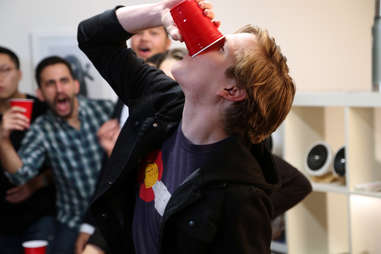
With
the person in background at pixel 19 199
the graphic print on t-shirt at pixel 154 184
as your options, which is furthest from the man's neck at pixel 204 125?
the person in background at pixel 19 199

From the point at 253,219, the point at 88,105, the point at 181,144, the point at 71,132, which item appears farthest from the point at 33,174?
the point at 253,219

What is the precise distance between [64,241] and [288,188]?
6.02ft

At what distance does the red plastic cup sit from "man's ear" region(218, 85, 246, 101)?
0.11 m

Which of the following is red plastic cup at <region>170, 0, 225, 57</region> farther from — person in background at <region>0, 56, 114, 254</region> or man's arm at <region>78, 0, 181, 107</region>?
person in background at <region>0, 56, 114, 254</region>

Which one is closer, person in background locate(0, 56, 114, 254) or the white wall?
person in background locate(0, 56, 114, 254)

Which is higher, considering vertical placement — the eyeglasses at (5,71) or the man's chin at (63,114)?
the eyeglasses at (5,71)

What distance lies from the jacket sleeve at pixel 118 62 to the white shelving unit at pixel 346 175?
1.25 metres

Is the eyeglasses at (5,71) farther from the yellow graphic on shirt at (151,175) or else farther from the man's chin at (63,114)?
the yellow graphic on shirt at (151,175)

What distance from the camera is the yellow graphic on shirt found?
138cm

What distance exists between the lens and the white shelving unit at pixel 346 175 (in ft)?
7.97

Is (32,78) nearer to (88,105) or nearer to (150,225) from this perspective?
(88,105)

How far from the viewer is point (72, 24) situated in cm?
371

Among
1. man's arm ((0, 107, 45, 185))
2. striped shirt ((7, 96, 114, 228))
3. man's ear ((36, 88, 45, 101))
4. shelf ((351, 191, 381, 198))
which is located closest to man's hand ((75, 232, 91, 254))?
striped shirt ((7, 96, 114, 228))

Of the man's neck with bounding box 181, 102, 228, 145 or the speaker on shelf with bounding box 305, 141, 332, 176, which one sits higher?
the man's neck with bounding box 181, 102, 228, 145
